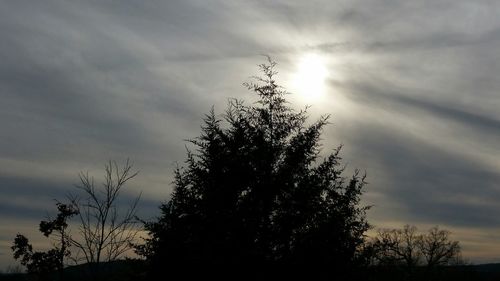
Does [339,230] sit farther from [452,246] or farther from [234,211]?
[452,246]

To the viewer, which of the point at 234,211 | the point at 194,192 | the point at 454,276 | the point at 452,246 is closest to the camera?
the point at 234,211

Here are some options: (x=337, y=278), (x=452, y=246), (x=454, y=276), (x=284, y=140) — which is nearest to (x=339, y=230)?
(x=337, y=278)

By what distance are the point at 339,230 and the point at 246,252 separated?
3.15m

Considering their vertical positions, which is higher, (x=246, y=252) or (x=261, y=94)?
(x=261, y=94)

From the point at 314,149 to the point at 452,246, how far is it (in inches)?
2784

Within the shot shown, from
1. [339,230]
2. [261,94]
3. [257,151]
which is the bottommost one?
[339,230]

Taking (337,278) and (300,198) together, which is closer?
(337,278)

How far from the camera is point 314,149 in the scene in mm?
21578

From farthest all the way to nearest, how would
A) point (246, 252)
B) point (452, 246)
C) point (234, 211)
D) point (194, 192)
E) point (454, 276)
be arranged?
point (452, 246)
point (454, 276)
point (194, 192)
point (234, 211)
point (246, 252)

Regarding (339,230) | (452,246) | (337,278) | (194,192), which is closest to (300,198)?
(339,230)

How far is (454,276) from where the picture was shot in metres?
78.1

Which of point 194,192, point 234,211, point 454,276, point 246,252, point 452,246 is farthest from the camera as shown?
point 452,246

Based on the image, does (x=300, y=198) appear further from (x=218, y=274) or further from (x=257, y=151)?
(x=218, y=274)

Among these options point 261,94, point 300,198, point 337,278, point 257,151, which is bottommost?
point 337,278
